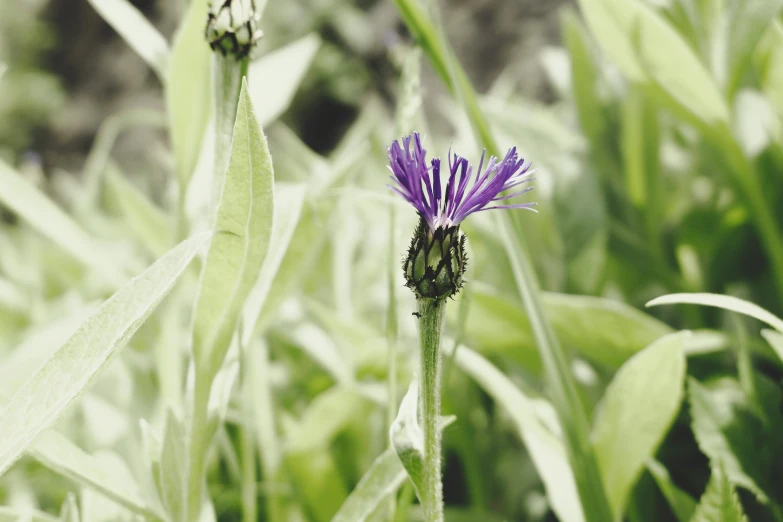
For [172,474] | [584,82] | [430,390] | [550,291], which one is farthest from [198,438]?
[584,82]

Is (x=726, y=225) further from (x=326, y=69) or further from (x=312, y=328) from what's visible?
(x=326, y=69)

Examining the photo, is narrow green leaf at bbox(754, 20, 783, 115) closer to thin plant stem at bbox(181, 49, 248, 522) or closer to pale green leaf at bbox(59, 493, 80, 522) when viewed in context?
thin plant stem at bbox(181, 49, 248, 522)

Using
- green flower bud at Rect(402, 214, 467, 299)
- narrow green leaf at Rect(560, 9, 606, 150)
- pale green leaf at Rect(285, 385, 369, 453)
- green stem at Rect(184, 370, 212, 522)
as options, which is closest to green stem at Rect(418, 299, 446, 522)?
green flower bud at Rect(402, 214, 467, 299)

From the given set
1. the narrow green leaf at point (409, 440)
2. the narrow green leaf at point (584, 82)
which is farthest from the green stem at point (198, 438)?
the narrow green leaf at point (584, 82)

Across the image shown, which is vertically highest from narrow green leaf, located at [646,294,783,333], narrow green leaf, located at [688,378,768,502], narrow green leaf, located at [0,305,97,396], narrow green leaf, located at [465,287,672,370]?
narrow green leaf, located at [0,305,97,396]

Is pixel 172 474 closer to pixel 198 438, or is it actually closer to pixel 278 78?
pixel 198 438

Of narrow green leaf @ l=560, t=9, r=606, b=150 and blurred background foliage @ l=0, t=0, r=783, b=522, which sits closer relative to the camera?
blurred background foliage @ l=0, t=0, r=783, b=522

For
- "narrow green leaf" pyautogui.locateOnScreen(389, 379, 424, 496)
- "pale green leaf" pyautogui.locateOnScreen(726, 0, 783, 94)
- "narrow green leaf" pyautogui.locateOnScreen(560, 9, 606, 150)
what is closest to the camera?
"narrow green leaf" pyautogui.locateOnScreen(389, 379, 424, 496)
